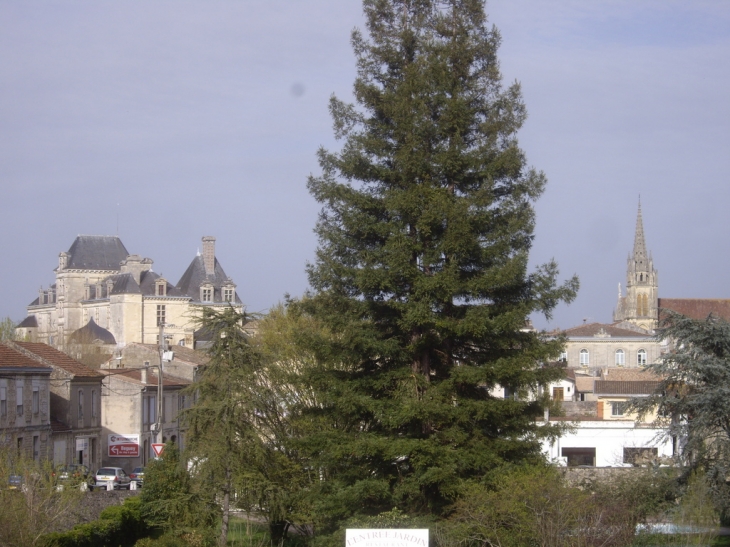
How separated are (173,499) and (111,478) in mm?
15560

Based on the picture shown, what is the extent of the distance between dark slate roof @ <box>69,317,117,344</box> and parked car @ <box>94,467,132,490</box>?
176 ft

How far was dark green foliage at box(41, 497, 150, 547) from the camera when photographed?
2142 cm

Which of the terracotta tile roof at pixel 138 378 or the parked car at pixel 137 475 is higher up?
the terracotta tile roof at pixel 138 378

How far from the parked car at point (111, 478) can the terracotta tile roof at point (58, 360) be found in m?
4.58

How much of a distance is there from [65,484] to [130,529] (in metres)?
5.89

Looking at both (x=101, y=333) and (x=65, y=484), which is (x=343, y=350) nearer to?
(x=65, y=484)

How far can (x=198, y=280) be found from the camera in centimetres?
11919

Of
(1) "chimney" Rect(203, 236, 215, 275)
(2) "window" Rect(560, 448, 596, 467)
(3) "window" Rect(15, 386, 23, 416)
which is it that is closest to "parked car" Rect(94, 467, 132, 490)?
(3) "window" Rect(15, 386, 23, 416)

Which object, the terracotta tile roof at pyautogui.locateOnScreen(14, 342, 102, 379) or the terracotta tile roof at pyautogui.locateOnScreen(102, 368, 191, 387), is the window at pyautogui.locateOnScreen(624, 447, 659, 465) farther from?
the terracotta tile roof at pyautogui.locateOnScreen(14, 342, 102, 379)

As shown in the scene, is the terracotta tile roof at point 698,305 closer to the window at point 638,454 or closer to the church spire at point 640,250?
the church spire at point 640,250

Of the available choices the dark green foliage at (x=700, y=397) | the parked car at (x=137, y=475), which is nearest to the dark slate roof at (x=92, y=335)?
the parked car at (x=137, y=475)

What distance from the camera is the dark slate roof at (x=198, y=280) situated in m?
118

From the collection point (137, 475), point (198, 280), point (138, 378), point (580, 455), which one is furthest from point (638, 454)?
point (198, 280)

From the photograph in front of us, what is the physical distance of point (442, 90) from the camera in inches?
955
